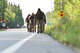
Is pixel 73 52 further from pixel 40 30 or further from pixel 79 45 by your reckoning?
pixel 40 30

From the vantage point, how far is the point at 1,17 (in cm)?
12750

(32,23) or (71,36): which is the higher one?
(32,23)

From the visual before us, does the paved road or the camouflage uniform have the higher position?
the camouflage uniform

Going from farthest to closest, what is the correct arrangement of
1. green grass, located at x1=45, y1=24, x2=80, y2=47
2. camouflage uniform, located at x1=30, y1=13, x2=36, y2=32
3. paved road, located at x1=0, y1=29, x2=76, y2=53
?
camouflage uniform, located at x1=30, y1=13, x2=36, y2=32, green grass, located at x1=45, y1=24, x2=80, y2=47, paved road, located at x1=0, y1=29, x2=76, y2=53

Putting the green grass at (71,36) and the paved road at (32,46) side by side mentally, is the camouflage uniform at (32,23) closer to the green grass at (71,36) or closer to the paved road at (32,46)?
the green grass at (71,36)

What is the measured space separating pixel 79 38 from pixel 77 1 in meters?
43.5

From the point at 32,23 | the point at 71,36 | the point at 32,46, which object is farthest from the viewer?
the point at 32,23

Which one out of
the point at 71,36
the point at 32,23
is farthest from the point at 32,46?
the point at 32,23

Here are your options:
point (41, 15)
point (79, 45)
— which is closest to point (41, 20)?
point (41, 15)

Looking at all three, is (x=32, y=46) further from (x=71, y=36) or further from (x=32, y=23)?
(x=32, y=23)

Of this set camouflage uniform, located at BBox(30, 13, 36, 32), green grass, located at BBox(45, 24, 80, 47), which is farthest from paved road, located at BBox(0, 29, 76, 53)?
camouflage uniform, located at BBox(30, 13, 36, 32)

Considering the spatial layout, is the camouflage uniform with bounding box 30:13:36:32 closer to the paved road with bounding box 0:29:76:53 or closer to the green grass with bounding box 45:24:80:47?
the green grass with bounding box 45:24:80:47

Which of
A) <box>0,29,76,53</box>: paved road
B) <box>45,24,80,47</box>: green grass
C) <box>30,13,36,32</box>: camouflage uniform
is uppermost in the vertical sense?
<box>30,13,36,32</box>: camouflage uniform

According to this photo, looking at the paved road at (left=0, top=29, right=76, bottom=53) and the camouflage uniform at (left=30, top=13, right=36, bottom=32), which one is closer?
the paved road at (left=0, top=29, right=76, bottom=53)
